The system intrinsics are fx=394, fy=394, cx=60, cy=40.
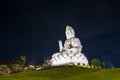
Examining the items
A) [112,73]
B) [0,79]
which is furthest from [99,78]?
[0,79]

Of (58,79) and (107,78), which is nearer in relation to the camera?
(107,78)

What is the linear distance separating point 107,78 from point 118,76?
16.1 ft

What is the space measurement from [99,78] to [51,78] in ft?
80.2

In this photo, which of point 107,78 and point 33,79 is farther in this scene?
point 33,79

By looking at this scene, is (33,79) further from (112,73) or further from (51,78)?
(112,73)

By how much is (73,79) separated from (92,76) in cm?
802

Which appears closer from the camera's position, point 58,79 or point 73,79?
point 73,79

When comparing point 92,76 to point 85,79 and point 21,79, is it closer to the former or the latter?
point 85,79

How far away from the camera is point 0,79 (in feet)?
443

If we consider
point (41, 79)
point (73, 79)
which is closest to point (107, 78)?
point (73, 79)

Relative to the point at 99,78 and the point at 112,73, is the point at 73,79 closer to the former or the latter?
the point at 99,78

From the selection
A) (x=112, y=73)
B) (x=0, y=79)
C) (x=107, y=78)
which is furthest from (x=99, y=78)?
(x=0, y=79)

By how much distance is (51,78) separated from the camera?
149m

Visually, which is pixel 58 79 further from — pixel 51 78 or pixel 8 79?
pixel 8 79
